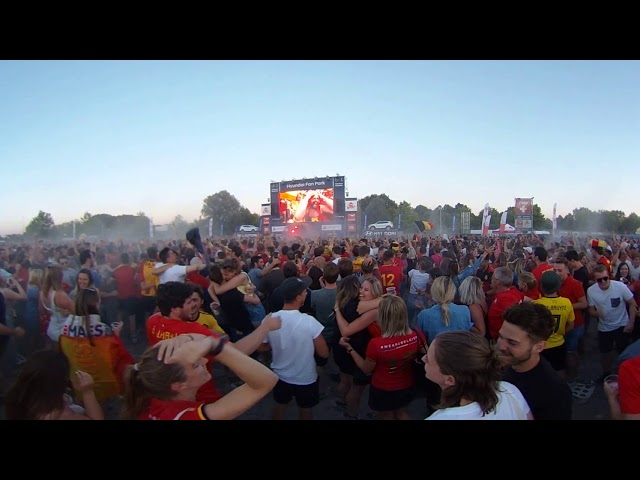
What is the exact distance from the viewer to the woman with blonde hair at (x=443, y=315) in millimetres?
3504

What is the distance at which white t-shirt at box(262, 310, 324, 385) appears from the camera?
3.34 metres

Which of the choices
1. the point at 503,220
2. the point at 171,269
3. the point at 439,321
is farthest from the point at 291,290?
the point at 503,220

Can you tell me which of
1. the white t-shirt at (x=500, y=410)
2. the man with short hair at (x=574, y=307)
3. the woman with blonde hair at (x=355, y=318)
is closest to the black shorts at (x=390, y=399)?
the woman with blonde hair at (x=355, y=318)

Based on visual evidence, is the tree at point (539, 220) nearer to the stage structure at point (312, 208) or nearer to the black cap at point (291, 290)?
the stage structure at point (312, 208)

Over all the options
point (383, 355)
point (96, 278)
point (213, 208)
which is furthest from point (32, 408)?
point (213, 208)

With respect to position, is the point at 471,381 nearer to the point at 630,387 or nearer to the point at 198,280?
the point at 630,387

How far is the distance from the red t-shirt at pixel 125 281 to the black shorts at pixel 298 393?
4.99 metres

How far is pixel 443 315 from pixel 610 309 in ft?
10.3

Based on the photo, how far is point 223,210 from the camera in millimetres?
45219

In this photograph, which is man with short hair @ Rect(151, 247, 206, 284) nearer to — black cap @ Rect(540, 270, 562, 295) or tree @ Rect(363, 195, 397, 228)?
black cap @ Rect(540, 270, 562, 295)

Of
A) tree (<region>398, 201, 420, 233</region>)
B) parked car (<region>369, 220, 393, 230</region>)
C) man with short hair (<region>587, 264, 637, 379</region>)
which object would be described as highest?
tree (<region>398, 201, 420, 233</region>)

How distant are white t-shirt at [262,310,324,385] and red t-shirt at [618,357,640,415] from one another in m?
2.22

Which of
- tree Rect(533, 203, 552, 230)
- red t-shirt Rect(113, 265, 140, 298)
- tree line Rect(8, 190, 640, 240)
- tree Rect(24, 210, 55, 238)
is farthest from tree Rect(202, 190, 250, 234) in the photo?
tree Rect(533, 203, 552, 230)
